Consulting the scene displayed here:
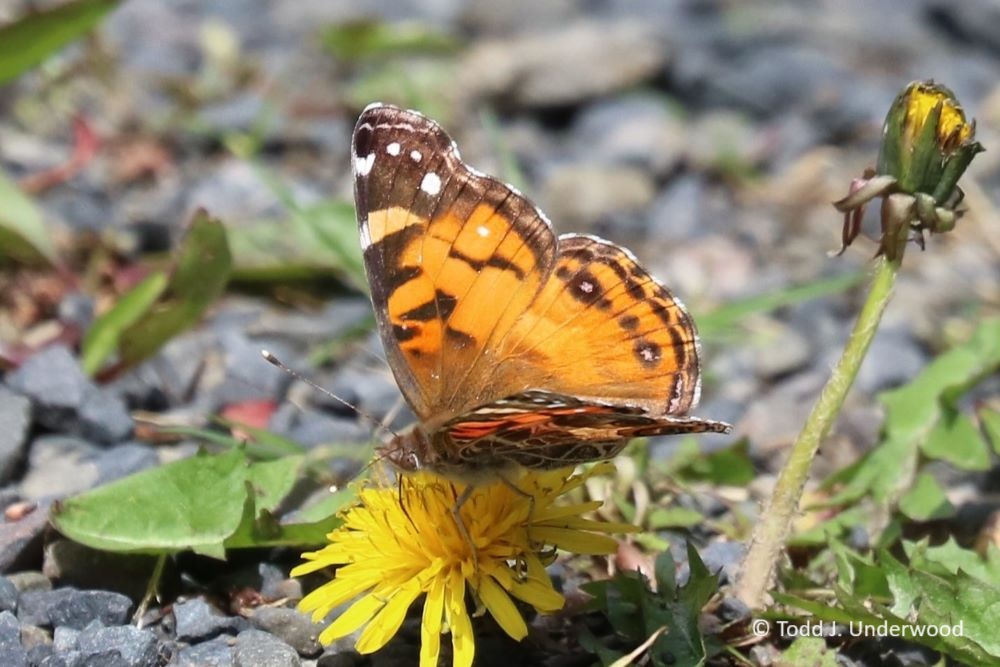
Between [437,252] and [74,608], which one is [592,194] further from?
[74,608]

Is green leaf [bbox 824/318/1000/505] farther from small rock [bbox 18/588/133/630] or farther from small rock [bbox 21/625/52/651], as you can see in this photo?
small rock [bbox 21/625/52/651]

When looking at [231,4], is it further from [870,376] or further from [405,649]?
[405,649]

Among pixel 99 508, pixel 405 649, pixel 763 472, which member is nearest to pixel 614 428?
pixel 405 649

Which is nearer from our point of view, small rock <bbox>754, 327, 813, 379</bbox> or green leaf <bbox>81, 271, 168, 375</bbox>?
green leaf <bbox>81, 271, 168, 375</bbox>

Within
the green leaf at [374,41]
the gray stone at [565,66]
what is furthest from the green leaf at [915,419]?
the green leaf at [374,41]

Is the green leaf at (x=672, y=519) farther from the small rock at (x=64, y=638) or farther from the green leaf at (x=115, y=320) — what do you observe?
the green leaf at (x=115, y=320)

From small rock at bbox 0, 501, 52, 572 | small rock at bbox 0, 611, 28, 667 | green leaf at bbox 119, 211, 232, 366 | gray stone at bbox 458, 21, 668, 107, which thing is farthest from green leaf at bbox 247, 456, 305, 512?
gray stone at bbox 458, 21, 668, 107

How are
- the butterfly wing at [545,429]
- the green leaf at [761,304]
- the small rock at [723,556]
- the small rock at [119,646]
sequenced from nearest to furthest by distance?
1. the butterfly wing at [545,429]
2. the small rock at [119,646]
3. the small rock at [723,556]
4. the green leaf at [761,304]

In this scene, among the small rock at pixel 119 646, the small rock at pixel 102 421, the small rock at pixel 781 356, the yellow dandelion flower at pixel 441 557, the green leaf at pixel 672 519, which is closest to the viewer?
the yellow dandelion flower at pixel 441 557
